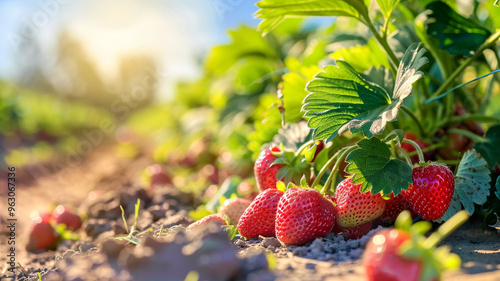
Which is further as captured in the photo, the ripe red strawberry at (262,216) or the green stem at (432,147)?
the green stem at (432,147)

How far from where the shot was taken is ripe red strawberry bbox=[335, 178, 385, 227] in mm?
1272

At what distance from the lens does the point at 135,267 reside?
917 millimetres

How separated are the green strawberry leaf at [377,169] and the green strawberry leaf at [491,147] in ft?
1.74

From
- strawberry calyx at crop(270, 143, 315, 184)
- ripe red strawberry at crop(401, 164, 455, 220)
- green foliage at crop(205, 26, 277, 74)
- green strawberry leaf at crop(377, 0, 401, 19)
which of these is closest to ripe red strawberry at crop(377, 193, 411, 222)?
ripe red strawberry at crop(401, 164, 455, 220)

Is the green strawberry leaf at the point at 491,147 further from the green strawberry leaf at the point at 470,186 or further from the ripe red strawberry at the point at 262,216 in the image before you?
the ripe red strawberry at the point at 262,216

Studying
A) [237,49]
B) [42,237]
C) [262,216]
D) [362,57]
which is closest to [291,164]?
[262,216]

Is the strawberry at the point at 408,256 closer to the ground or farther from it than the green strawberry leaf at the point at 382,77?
closer to the ground

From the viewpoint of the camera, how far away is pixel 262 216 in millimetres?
1362

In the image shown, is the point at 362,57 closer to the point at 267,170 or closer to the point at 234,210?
the point at 267,170

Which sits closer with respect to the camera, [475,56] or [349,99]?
[349,99]

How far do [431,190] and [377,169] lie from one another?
17 centimetres

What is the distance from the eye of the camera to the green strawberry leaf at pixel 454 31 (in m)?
1.69

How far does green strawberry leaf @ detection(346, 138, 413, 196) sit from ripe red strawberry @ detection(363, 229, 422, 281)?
0.39m

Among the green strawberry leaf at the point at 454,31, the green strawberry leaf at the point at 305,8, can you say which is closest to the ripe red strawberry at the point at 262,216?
the green strawberry leaf at the point at 305,8
